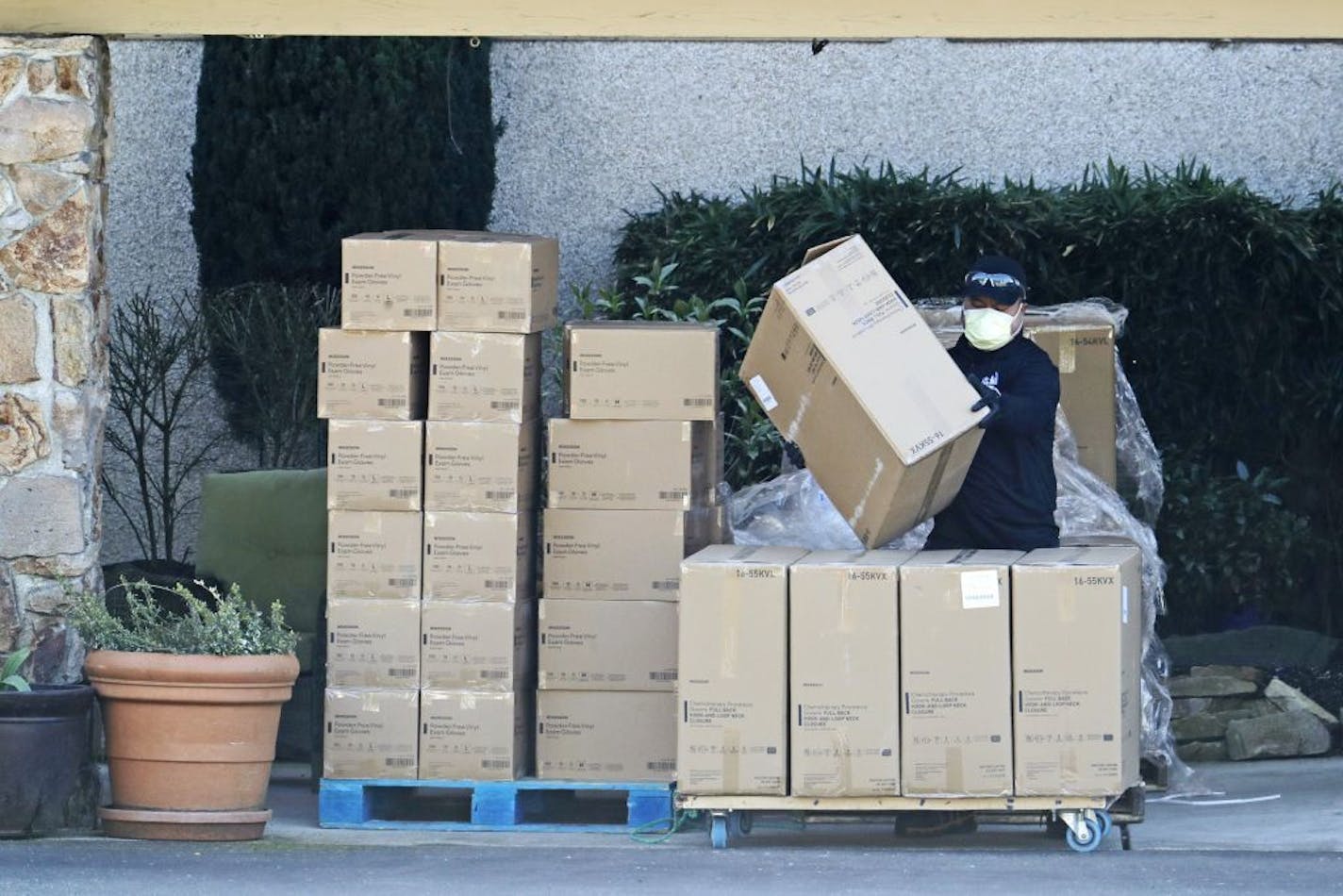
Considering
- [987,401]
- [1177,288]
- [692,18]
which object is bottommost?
[987,401]

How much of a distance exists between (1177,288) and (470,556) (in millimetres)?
3111

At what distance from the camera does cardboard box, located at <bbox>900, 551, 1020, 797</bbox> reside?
239 inches

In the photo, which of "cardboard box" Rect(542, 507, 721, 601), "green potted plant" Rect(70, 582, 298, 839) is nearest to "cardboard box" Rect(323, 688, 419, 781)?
"green potted plant" Rect(70, 582, 298, 839)

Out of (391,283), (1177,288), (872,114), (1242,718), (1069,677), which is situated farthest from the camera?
(872,114)

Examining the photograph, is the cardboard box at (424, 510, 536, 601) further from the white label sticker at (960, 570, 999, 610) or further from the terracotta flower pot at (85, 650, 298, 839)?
the white label sticker at (960, 570, 999, 610)

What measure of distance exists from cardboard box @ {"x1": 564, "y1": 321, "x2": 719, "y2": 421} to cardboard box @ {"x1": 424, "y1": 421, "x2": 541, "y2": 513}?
0.81 ft

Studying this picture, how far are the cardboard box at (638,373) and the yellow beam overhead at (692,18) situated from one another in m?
0.92

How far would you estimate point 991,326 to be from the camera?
21.3 feet

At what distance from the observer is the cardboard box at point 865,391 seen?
244 inches

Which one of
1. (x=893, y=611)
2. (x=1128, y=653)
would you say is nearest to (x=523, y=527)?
(x=893, y=611)

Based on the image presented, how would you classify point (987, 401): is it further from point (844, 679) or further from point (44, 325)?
point (44, 325)

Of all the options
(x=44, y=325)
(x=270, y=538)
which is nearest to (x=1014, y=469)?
(x=270, y=538)

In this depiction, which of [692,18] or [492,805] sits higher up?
[692,18]

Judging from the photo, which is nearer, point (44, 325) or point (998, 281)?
point (998, 281)
